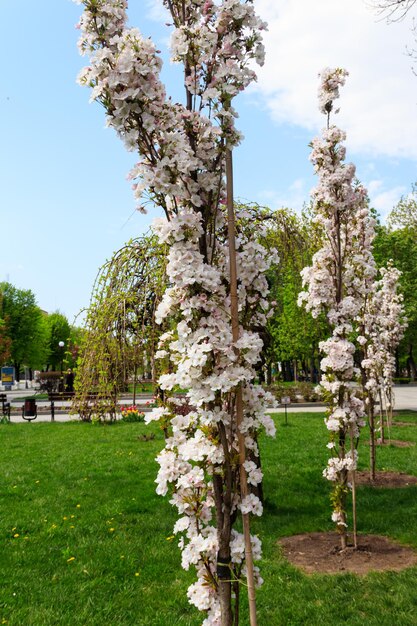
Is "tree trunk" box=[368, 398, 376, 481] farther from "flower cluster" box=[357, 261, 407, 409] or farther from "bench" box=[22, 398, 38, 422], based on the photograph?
"bench" box=[22, 398, 38, 422]

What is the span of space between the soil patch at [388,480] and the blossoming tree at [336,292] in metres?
2.52

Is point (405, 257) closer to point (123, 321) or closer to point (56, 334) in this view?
point (123, 321)

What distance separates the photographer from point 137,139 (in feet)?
7.48

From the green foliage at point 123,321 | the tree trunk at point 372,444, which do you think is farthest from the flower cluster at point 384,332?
the green foliage at point 123,321

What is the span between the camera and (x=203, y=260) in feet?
7.80

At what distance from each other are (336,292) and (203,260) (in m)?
3.21

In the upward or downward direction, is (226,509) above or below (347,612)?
A: above

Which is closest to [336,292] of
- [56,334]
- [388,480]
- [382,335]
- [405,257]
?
[388,480]

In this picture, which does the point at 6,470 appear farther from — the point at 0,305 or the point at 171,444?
the point at 0,305

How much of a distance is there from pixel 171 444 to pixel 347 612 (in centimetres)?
242

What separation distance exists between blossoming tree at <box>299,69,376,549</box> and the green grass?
2.81ft

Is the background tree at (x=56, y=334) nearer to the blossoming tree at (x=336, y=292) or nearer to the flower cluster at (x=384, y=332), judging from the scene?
the flower cluster at (x=384, y=332)

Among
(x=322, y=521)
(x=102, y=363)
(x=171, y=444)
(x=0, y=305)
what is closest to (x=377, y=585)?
(x=322, y=521)

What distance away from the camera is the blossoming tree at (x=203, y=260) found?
2184 mm
